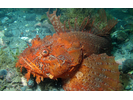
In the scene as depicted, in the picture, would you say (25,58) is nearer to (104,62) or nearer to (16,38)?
(104,62)

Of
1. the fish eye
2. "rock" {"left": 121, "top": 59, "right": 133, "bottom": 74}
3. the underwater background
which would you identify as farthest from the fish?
"rock" {"left": 121, "top": 59, "right": 133, "bottom": 74}

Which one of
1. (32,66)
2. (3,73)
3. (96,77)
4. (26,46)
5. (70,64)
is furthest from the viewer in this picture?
(26,46)

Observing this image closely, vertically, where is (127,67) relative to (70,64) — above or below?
below

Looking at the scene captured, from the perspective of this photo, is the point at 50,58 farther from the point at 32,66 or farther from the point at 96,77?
the point at 96,77

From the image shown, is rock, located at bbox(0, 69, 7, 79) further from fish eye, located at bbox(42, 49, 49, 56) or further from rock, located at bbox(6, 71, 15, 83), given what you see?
fish eye, located at bbox(42, 49, 49, 56)

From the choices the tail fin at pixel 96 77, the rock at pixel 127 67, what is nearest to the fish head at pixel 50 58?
the tail fin at pixel 96 77

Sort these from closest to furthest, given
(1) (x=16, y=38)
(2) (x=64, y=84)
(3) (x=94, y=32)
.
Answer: (2) (x=64, y=84) → (3) (x=94, y=32) → (1) (x=16, y=38)

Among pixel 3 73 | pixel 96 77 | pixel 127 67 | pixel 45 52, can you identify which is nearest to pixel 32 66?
pixel 45 52
